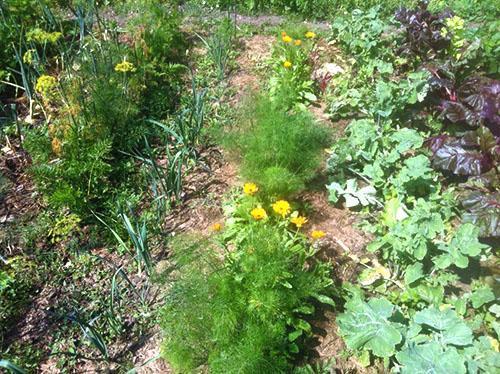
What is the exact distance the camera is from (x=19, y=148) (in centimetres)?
403

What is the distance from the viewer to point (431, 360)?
2279 mm

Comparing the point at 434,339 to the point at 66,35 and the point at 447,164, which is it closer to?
the point at 447,164

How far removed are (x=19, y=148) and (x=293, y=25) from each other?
3.18 metres

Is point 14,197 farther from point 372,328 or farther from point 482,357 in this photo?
point 482,357

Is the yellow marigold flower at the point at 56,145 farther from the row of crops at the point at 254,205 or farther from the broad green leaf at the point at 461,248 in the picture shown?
the broad green leaf at the point at 461,248

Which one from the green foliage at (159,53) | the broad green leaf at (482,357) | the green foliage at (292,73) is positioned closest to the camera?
the broad green leaf at (482,357)

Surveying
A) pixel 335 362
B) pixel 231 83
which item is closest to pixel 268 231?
pixel 335 362

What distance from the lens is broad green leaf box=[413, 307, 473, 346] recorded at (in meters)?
2.35

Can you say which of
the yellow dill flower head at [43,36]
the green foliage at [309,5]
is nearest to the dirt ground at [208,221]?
the yellow dill flower head at [43,36]

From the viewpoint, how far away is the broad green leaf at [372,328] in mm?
2383

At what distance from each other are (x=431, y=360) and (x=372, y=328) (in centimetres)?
31

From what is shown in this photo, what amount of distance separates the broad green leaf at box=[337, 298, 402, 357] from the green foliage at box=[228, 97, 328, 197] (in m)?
1.02

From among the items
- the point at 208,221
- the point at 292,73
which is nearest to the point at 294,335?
the point at 208,221

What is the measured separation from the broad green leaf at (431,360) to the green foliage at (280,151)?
1345 mm
